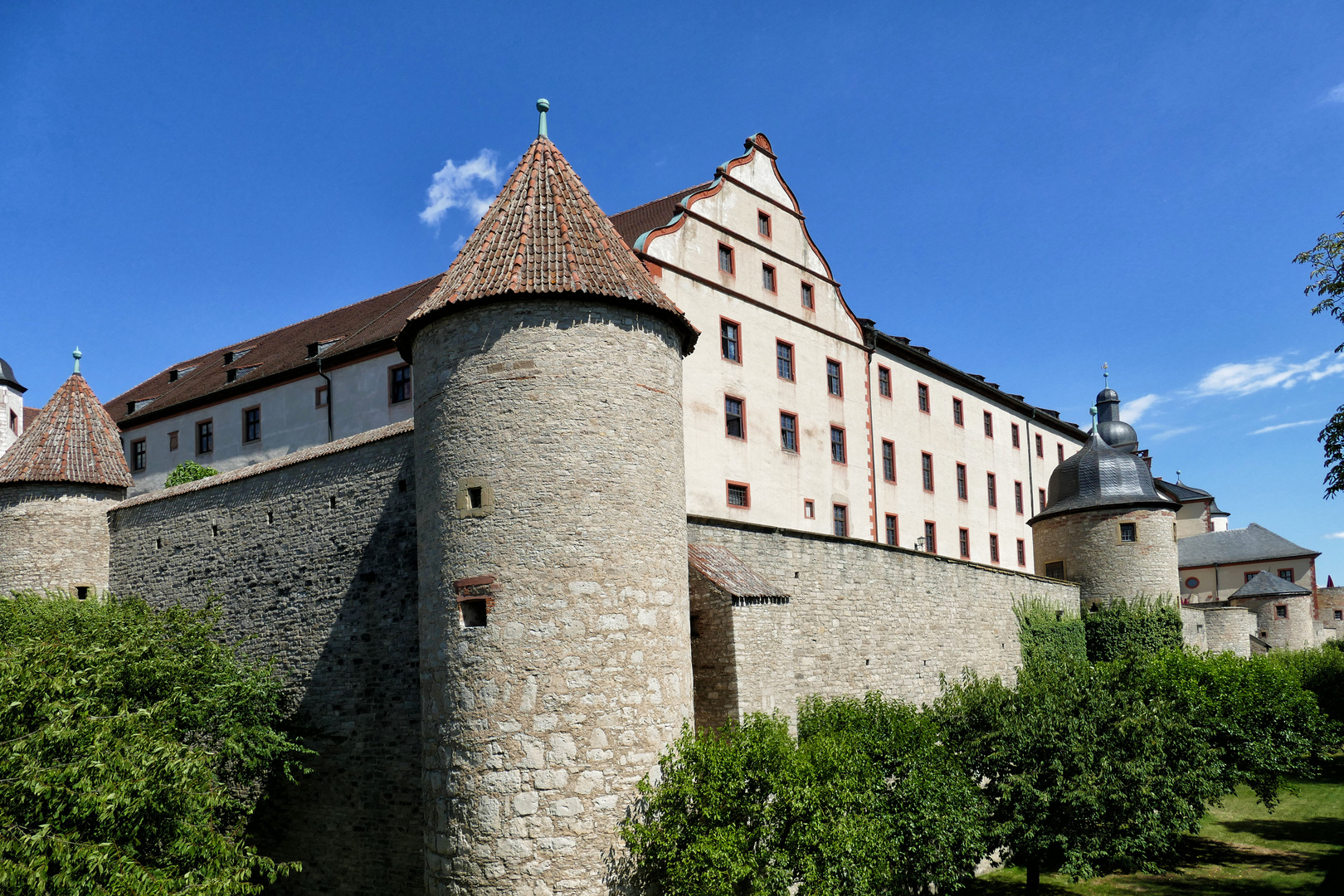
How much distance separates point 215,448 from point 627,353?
22.6 m

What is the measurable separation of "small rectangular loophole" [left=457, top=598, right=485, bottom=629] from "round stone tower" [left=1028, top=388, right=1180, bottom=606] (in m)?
22.6

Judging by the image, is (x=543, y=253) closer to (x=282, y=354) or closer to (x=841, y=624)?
(x=841, y=624)

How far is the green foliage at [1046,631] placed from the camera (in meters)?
26.2

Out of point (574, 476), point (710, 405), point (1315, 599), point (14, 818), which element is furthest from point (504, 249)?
point (1315, 599)

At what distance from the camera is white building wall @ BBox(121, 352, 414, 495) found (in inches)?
1084

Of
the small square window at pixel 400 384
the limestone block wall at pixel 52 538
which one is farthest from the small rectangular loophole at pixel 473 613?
the small square window at pixel 400 384

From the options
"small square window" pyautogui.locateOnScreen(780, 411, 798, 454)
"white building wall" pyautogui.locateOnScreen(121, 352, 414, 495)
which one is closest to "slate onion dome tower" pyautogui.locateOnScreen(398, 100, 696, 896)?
"small square window" pyautogui.locateOnScreen(780, 411, 798, 454)

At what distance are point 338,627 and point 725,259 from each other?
13.7 meters

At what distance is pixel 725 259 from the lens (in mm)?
25875

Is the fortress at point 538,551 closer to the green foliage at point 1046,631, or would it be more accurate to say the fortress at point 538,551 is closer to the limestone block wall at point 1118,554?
the limestone block wall at point 1118,554

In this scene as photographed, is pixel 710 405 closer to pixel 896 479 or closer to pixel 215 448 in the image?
pixel 896 479

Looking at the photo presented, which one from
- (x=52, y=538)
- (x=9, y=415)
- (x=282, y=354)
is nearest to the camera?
(x=52, y=538)

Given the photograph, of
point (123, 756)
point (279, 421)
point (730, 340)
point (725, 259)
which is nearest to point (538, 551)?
point (123, 756)

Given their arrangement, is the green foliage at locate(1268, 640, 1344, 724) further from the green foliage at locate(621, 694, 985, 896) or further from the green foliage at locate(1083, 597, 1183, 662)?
the green foliage at locate(621, 694, 985, 896)
